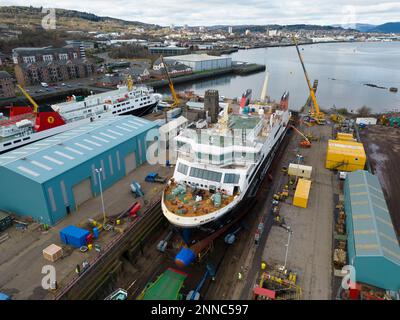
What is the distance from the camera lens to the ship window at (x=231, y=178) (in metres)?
17.8

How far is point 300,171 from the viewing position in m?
24.4

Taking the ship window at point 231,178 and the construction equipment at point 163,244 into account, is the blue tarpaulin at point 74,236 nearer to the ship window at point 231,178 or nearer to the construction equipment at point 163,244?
the construction equipment at point 163,244

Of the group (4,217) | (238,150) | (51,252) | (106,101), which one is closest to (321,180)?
(238,150)

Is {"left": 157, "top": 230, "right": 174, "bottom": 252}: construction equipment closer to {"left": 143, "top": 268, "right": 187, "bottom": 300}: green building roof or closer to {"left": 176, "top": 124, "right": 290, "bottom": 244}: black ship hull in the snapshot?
{"left": 143, "top": 268, "right": 187, "bottom": 300}: green building roof

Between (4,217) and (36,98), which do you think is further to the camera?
(36,98)

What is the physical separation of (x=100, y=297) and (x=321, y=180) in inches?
791

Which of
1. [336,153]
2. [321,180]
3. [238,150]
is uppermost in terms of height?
[238,150]

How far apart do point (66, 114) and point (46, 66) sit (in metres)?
44.4

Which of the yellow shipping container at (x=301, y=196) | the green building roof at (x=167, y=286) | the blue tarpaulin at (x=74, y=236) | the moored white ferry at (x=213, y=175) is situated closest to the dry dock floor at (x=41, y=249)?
the blue tarpaulin at (x=74, y=236)

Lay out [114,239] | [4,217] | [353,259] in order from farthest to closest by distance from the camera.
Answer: [4,217], [114,239], [353,259]

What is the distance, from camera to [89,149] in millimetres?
21312

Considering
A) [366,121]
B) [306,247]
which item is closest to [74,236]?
[306,247]
